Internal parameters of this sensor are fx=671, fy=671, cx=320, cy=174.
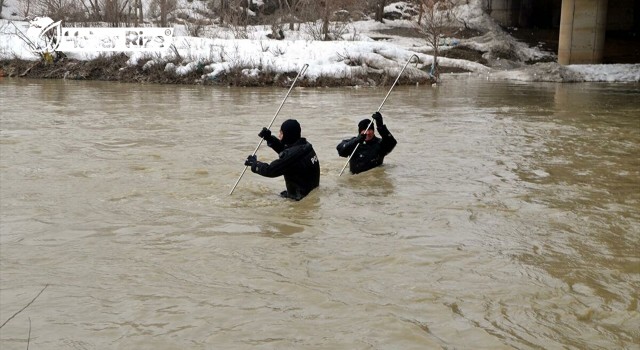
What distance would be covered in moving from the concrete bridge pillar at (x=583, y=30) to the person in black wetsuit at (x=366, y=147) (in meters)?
27.2

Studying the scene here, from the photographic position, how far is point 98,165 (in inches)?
410

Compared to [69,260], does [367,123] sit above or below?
above

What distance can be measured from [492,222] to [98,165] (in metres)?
6.19

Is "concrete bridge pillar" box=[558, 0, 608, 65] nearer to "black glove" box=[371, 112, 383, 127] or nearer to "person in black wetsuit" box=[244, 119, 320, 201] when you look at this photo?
"black glove" box=[371, 112, 383, 127]

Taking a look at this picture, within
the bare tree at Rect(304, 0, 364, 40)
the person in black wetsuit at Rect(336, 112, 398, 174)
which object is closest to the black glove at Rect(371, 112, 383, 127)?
the person in black wetsuit at Rect(336, 112, 398, 174)

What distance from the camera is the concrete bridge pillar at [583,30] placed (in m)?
33.3

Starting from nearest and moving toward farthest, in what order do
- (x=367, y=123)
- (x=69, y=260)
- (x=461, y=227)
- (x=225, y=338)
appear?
(x=225, y=338) → (x=69, y=260) → (x=461, y=227) → (x=367, y=123)

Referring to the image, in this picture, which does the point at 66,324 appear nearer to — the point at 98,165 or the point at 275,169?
the point at 275,169

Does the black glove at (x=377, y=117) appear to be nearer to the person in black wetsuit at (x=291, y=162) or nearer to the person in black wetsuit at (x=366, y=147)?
the person in black wetsuit at (x=366, y=147)

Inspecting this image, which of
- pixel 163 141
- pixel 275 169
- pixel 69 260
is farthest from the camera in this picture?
pixel 163 141

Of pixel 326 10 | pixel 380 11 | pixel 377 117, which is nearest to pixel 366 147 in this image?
pixel 377 117

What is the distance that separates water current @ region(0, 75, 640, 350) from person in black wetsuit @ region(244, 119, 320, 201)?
21 centimetres

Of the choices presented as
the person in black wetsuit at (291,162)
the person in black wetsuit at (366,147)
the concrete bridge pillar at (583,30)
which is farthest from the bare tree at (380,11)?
the person in black wetsuit at (291,162)

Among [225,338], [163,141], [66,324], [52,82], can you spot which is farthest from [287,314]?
[52,82]
